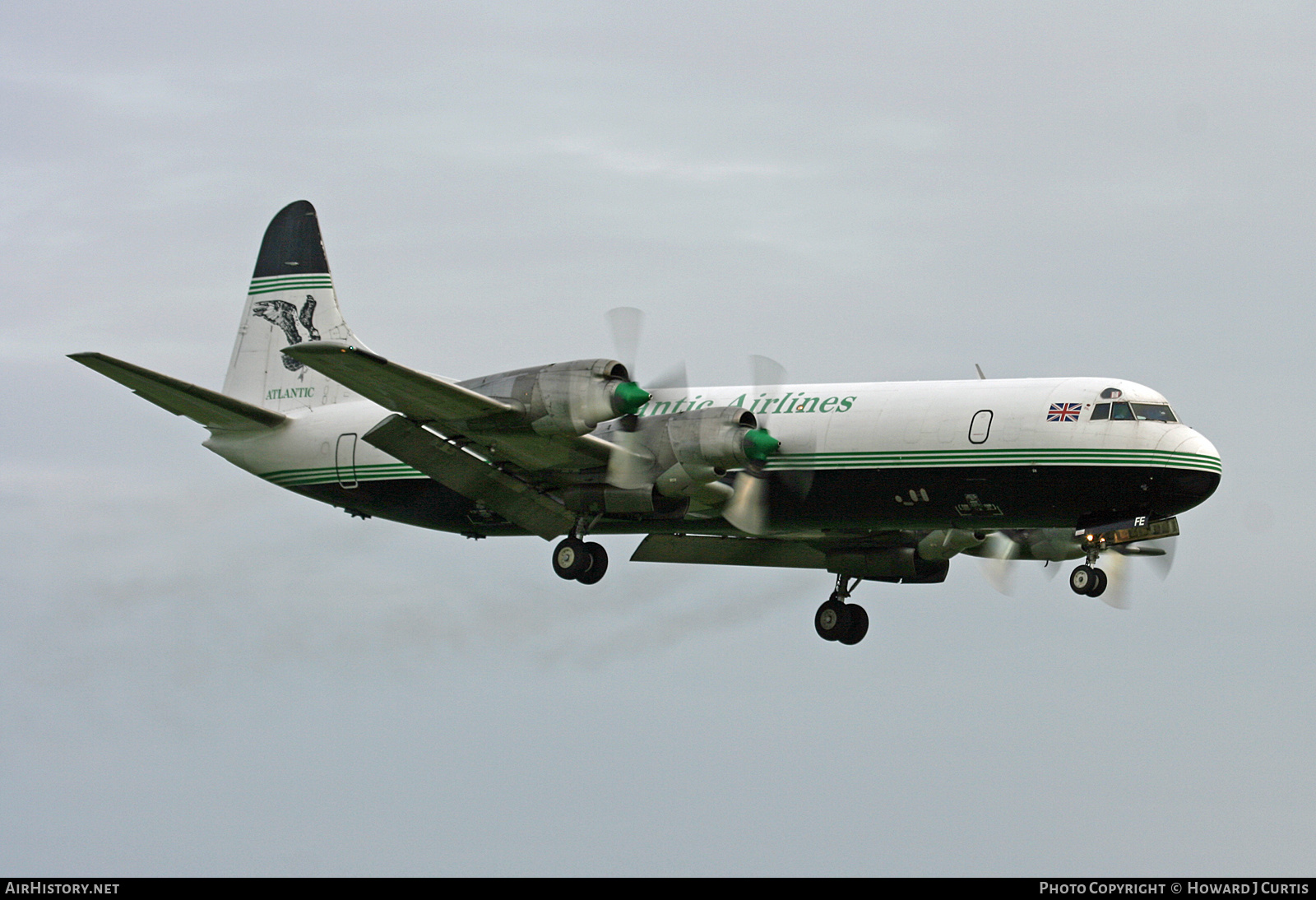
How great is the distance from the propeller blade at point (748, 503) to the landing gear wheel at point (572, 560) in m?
2.73

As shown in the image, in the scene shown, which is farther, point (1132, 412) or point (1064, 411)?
point (1064, 411)

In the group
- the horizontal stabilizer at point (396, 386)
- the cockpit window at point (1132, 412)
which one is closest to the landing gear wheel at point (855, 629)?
the cockpit window at point (1132, 412)

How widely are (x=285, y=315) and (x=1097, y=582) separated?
18.6 meters

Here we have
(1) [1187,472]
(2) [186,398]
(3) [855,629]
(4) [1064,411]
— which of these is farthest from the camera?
(3) [855,629]

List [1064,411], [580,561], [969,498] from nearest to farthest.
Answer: [1064,411]
[969,498]
[580,561]

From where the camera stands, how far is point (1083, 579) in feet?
106

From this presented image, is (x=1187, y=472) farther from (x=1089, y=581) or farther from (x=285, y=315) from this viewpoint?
(x=285, y=315)

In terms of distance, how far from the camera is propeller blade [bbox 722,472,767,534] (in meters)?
29.1

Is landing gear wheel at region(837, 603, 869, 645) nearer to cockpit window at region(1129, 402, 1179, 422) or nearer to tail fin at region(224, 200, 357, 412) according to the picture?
cockpit window at region(1129, 402, 1179, 422)

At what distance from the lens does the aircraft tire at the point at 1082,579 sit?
32.3m

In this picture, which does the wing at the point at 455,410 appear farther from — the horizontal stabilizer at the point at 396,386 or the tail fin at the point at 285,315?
the tail fin at the point at 285,315

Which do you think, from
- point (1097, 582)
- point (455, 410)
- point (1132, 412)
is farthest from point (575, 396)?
point (1097, 582)

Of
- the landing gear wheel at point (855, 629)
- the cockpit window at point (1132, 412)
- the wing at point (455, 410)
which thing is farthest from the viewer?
the landing gear wheel at point (855, 629)
